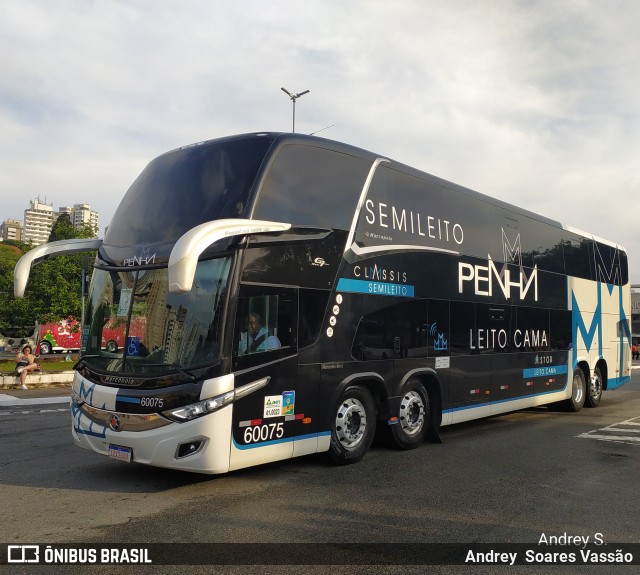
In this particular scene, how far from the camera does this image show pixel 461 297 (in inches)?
390

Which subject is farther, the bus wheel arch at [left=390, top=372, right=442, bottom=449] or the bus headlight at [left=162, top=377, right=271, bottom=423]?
the bus wheel arch at [left=390, top=372, right=442, bottom=449]

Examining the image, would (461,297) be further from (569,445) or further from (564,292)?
(564,292)

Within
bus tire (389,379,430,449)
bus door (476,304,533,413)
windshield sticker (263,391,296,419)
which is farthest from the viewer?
bus door (476,304,533,413)

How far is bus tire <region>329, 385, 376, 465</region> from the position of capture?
25.0ft

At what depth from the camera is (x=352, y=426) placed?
7.93 m

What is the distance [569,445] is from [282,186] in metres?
6.31

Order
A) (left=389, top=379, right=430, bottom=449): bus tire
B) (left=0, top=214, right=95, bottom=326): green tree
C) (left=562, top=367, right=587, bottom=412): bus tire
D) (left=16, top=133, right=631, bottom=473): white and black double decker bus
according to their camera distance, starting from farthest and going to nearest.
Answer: (left=0, top=214, right=95, bottom=326): green tree, (left=562, top=367, right=587, bottom=412): bus tire, (left=389, top=379, right=430, bottom=449): bus tire, (left=16, top=133, right=631, bottom=473): white and black double decker bus

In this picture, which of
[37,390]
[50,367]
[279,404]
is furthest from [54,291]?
[279,404]

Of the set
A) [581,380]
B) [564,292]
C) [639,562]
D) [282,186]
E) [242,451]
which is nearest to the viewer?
[639,562]

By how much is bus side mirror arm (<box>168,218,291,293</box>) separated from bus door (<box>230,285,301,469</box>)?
0.68 meters

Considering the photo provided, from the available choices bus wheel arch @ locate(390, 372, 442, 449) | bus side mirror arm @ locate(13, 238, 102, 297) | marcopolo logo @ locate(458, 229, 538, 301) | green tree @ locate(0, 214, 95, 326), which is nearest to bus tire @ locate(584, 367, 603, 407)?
marcopolo logo @ locate(458, 229, 538, 301)

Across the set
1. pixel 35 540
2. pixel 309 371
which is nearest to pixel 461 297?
pixel 309 371

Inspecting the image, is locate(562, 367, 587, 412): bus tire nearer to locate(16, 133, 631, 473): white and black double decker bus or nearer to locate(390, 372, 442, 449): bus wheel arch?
locate(16, 133, 631, 473): white and black double decker bus

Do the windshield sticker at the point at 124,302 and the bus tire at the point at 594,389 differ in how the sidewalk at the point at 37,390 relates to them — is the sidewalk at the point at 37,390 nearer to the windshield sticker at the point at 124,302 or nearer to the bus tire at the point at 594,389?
the windshield sticker at the point at 124,302
